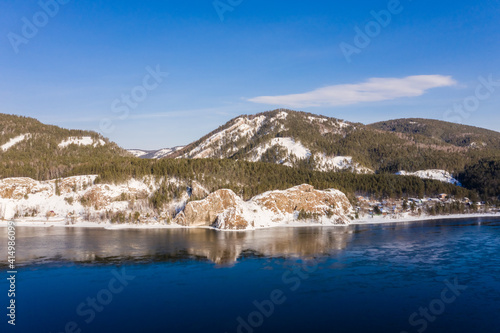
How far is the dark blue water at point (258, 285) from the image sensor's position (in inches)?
1315

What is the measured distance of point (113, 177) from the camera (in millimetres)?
117250

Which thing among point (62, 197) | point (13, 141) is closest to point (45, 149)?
point (13, 141)

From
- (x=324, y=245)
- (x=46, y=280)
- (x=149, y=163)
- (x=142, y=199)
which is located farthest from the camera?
(x=149, y=163)

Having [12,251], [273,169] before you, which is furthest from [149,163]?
[12,251]

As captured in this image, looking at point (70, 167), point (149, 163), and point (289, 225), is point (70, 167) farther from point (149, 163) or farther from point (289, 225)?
point (289, 225)

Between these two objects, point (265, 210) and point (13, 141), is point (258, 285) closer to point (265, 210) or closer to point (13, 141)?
point (265, 210)

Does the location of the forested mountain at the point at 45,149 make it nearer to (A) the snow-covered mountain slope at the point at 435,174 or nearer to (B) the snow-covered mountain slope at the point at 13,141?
(B) the snow-covered mountain slope at the point at 13,141

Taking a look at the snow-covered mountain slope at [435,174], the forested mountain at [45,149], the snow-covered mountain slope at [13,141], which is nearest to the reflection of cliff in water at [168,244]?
the forested mountain at [45,149]

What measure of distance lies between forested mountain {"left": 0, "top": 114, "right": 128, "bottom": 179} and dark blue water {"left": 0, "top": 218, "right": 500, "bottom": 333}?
246 ft

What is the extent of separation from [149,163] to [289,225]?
5990cm

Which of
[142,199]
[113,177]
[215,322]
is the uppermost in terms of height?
[113,177]

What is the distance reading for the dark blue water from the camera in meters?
33.4

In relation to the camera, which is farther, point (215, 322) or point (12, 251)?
point (12, 251)

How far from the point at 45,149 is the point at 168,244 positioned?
137 meters
